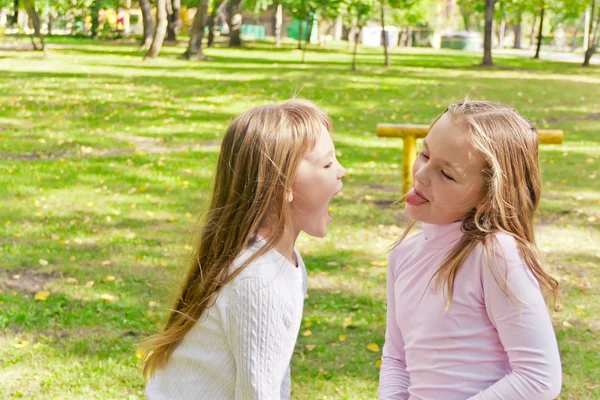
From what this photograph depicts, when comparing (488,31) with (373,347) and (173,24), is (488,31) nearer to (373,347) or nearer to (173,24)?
(173,24)

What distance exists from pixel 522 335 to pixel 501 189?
342 mm

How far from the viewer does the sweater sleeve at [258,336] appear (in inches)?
77.7

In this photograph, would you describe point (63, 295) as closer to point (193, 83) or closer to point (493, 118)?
point (493, 118)

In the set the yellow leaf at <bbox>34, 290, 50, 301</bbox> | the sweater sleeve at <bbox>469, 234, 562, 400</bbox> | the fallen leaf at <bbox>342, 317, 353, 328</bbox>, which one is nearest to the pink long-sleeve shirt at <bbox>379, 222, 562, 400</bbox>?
the sweater sleeve at <bbox>469, 234, 562, 400</bbox>

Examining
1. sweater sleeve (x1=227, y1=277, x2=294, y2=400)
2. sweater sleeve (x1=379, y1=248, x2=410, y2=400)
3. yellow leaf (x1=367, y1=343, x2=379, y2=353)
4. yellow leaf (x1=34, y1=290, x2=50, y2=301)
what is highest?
sweater sleeve (x1=227, y1=277, x2=294, y2=400)

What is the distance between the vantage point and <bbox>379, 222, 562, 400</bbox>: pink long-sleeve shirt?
1874 mm

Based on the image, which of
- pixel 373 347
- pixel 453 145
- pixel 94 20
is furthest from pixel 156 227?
pixel 94 20

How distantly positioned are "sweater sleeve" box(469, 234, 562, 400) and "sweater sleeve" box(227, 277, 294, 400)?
47 cm

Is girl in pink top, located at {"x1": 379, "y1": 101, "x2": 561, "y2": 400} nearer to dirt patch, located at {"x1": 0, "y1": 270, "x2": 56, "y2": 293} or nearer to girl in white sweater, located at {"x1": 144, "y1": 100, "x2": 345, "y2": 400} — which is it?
girl in white sweater, located at {"x1": 144, "y1": 100, "x2": 345, "y2": 400}

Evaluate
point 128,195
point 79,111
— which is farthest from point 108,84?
point 128,195

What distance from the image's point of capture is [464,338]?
6.52ft

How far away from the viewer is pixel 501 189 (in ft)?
6.42

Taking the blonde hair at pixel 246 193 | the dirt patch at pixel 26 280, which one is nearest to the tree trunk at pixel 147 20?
the dirt patch at pixel 26 280

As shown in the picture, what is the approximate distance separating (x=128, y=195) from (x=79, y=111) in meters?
6.38
